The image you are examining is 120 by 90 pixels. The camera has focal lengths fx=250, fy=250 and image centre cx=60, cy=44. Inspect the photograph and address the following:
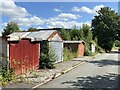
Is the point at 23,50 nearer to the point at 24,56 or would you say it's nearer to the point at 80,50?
the point at 24,56

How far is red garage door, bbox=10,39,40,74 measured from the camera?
1496 centimetres

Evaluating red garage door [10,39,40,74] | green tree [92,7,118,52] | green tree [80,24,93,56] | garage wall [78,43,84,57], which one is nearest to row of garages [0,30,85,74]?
red garage door [10,39,40,74]

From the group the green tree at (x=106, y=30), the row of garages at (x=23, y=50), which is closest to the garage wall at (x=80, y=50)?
the row of garages at (x=23, y=50)

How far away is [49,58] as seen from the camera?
20031mm

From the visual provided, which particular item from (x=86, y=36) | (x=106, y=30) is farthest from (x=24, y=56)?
(x=106, y=30)

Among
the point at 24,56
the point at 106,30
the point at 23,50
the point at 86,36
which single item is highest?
the point at 106,30

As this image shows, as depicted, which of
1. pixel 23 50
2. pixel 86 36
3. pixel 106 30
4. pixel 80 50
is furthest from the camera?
pixel 106 30

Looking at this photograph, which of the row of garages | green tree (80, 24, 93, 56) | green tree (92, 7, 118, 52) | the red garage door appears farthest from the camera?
green tree (92, 7, 118, 52)

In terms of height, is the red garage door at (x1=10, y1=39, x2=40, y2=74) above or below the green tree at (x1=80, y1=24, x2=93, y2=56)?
below

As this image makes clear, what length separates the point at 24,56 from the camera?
54.3 ft

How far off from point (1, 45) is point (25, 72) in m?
2.94

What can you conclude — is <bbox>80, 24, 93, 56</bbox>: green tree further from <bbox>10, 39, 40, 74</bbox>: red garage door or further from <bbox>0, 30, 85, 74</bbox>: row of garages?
<bbox>10, 39, 40, 74</bbox>: red garage door

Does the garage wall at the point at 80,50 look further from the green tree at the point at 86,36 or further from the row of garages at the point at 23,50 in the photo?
the row of garages at the point at 23,50

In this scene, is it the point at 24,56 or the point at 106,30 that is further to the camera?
the point at 106,30
